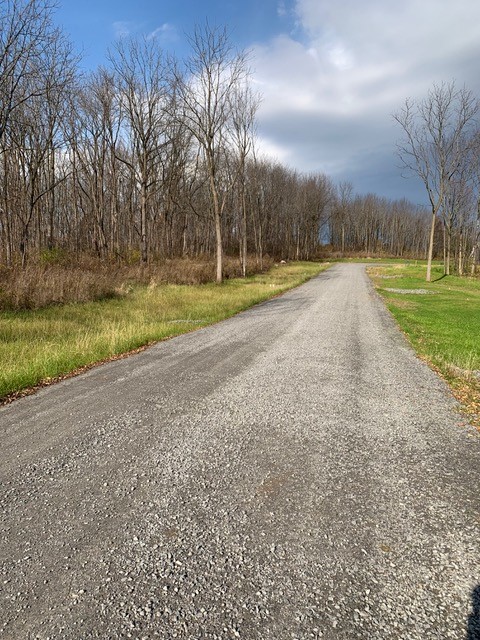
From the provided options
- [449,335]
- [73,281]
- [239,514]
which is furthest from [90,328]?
[449,335]

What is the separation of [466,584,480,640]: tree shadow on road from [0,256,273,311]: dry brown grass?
43.3 feet

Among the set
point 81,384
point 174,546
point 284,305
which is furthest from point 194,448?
point 284,305

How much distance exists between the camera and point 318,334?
9.38 metres

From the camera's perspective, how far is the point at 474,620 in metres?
1.83

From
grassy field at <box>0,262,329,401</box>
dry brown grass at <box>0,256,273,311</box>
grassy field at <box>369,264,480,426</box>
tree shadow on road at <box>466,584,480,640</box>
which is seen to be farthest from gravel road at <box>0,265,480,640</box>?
dry brown grass at <box>0,256,273,311</box>

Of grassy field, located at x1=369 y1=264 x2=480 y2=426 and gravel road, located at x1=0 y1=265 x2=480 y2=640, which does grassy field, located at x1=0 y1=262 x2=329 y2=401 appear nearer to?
gravel road, located at x1=0 y1=265 x2=480 y2=640

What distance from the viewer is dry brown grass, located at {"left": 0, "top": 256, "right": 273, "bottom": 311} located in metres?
12.4

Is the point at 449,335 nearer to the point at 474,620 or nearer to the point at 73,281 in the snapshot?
the point at 474,620

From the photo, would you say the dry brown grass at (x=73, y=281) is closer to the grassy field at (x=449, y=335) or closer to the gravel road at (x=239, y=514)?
the gravel road at (x=239, y=514)

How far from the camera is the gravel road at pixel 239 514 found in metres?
1.86

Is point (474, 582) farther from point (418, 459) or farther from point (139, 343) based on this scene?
point (139, 343)

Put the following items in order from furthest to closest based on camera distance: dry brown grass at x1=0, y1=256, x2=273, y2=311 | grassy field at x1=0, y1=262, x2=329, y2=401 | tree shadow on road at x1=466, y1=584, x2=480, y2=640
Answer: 1. dry brown grass at x1=0, y1=256, x2=273, y2=311
2. grassy field at x1=0, y1=262, x2=329, y2=401
3. tree shadow on road at x1=466, y1=584, x2=480, y2=640

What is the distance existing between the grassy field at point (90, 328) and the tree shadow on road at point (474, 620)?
5.48 m

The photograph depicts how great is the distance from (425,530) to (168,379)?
4137 millimetres
